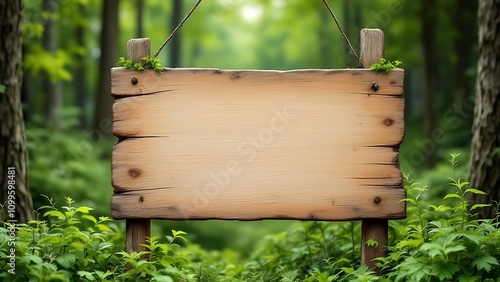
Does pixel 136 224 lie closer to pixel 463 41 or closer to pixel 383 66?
pixel 383 66

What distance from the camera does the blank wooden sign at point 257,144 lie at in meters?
4.89

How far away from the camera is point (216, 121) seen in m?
4.93

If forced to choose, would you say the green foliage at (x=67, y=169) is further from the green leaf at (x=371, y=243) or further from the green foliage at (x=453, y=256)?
the green foliage at (x=453, y=256)

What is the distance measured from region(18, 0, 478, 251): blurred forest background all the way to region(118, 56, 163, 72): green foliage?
3260 mm

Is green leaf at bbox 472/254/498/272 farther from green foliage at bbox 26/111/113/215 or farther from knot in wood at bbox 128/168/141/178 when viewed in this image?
green foliage at bbox 26/111/113/215

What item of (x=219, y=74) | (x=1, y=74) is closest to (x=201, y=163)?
(x=219, y=74)

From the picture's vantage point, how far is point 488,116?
5930 mm

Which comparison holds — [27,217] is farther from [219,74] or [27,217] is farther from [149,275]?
[219,74]

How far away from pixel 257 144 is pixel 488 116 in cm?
241

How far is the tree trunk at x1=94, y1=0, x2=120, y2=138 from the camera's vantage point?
46.4ft

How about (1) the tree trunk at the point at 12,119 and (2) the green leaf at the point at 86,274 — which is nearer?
(2) the green leaf at the point at 86,274

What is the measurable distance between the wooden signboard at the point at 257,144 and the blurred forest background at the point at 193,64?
3290mm

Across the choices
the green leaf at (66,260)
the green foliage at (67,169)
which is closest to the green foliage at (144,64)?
the green leaf at (66,260)

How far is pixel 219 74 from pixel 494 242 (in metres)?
2.35
